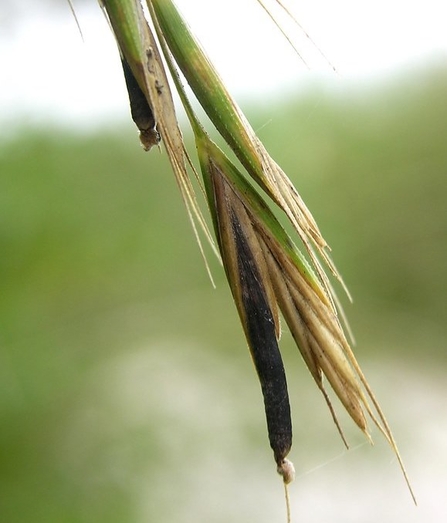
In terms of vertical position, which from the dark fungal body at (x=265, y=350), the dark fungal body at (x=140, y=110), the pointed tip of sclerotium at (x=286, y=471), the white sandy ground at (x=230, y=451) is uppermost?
the dark fungal body at (x=140, y=110)

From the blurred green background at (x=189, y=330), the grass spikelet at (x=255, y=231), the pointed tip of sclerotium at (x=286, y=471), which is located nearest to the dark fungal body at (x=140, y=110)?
the grass spikelet at (x=255, y=231)

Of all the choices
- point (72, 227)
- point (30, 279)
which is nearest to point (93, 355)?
point (30, 279)

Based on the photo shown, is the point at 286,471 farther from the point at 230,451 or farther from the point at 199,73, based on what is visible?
the point at 230,451

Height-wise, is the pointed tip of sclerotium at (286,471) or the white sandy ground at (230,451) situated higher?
the pointed tip of sclerotium at (286,471)

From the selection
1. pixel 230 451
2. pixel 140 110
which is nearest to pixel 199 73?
pixel 140 110

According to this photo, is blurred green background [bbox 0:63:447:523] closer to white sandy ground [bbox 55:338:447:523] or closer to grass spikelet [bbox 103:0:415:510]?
white sandy ground [bbox 55:338:447:523]

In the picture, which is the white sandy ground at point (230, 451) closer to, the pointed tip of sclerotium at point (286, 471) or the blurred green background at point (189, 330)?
the blurred green background at point (189, 330)

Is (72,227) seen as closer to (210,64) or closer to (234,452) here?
(234,452)

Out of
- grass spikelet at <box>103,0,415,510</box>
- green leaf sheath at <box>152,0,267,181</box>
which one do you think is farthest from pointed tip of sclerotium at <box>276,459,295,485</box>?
green leaf sheath at <box>152,0,267,181</box>

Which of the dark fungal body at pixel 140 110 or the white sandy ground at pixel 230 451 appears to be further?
the white sandy ground at pixel 230 451
